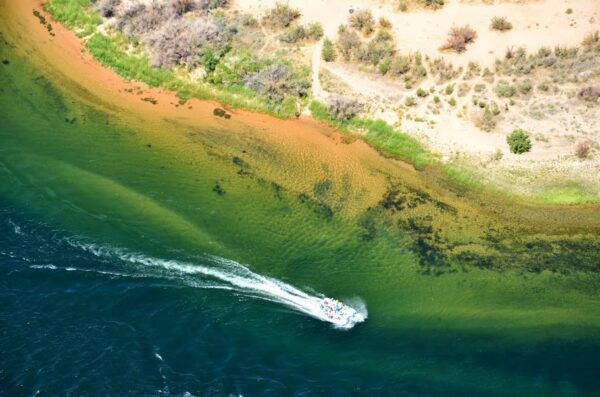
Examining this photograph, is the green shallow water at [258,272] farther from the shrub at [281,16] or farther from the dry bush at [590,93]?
the shrub at [281,16]

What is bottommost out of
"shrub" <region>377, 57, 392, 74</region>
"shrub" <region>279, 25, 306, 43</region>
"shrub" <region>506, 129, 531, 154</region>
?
"shrub" <region>506, 129, 531, 154</region>

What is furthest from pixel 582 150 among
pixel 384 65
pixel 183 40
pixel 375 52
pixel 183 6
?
pixel 183 6

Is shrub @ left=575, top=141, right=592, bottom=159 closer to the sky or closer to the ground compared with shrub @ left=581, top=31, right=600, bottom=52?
closer to the ground

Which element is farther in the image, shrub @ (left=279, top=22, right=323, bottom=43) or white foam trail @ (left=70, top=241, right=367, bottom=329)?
shrub @ (left=279, top=22, right=323, bottom=43)

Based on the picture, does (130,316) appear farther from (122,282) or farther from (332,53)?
(332,53)

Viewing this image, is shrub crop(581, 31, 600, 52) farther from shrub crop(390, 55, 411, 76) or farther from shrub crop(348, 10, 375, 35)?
shrub crop(348, 10, 375, 35)

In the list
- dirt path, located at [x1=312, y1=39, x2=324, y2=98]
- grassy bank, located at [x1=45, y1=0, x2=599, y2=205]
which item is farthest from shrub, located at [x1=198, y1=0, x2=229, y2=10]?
dirt path, located at [x1=312, y1=39, x2=324, y2=98]

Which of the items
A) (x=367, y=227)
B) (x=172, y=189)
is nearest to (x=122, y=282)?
(x=172, y=189)

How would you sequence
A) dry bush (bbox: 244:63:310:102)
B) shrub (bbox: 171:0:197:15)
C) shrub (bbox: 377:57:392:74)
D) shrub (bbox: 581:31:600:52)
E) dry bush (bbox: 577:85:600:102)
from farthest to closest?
shrub (bbox: 171:0:197:15) < shrub (bbox: 377:57:392:74) < shrub (bbox: 581:31:600:52) < dry bush (bbox: 244:63:310:102) < dry bush (bbox: 577:85:600:102)
